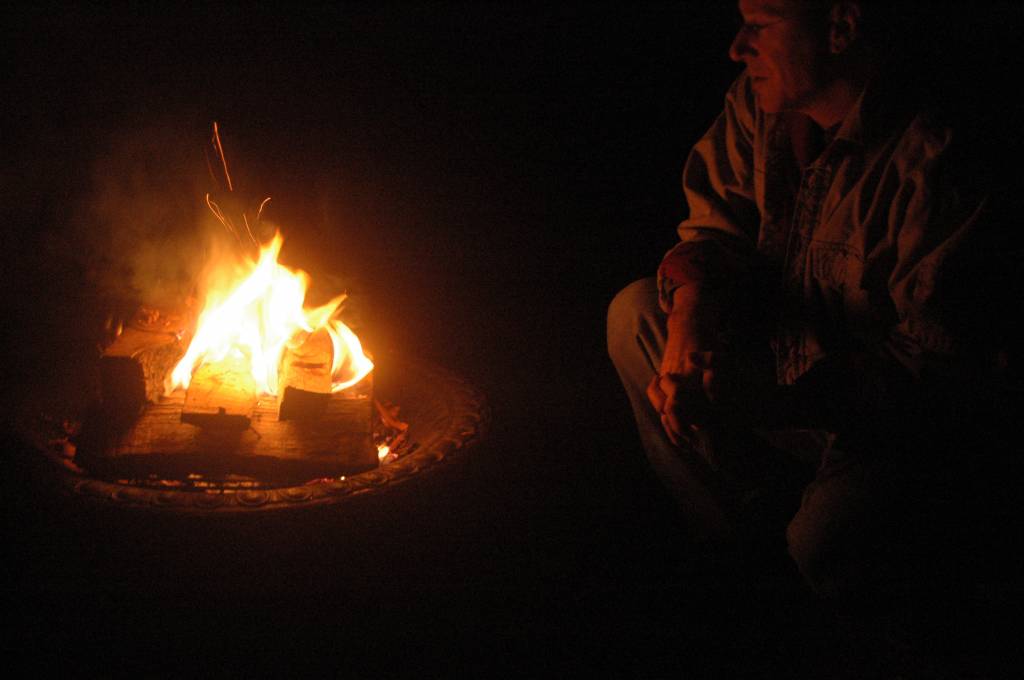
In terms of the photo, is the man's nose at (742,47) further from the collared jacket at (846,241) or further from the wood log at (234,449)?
the wood log at (234,449)

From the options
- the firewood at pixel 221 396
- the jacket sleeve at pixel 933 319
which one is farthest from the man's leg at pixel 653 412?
the firewood at pixel 221 396

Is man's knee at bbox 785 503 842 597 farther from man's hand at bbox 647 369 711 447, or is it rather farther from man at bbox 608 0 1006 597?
man's hand at bbox 647 369 711 447

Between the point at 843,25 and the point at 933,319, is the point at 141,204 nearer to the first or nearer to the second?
the point at 843,25

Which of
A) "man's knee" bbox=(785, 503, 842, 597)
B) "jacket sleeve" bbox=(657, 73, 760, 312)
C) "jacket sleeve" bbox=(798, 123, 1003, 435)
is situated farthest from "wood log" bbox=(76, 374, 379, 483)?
"jacket sleeve" bbox=(798, 123, 1003, 435)

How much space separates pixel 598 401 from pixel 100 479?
6.71ft

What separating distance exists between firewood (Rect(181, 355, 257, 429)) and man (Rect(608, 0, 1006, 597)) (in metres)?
1.17

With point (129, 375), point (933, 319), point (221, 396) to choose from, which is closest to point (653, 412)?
point (933, 319)

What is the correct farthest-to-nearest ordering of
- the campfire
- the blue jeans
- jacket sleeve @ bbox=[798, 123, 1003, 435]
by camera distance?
the campfire
the blue jeans
jacket sleeve @ bbox=[798, 123, 1003, 435]

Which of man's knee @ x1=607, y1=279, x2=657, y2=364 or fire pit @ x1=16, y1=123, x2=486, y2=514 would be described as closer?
fire pit @ x1=16, y1=123, x2=486, y2=514

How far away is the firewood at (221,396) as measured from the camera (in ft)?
7.75

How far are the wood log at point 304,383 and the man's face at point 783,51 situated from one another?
1.47m

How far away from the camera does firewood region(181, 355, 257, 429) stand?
2.36 meters

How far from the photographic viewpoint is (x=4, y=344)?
3.58 metres

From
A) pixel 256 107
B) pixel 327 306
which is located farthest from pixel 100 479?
pixel 256 107
